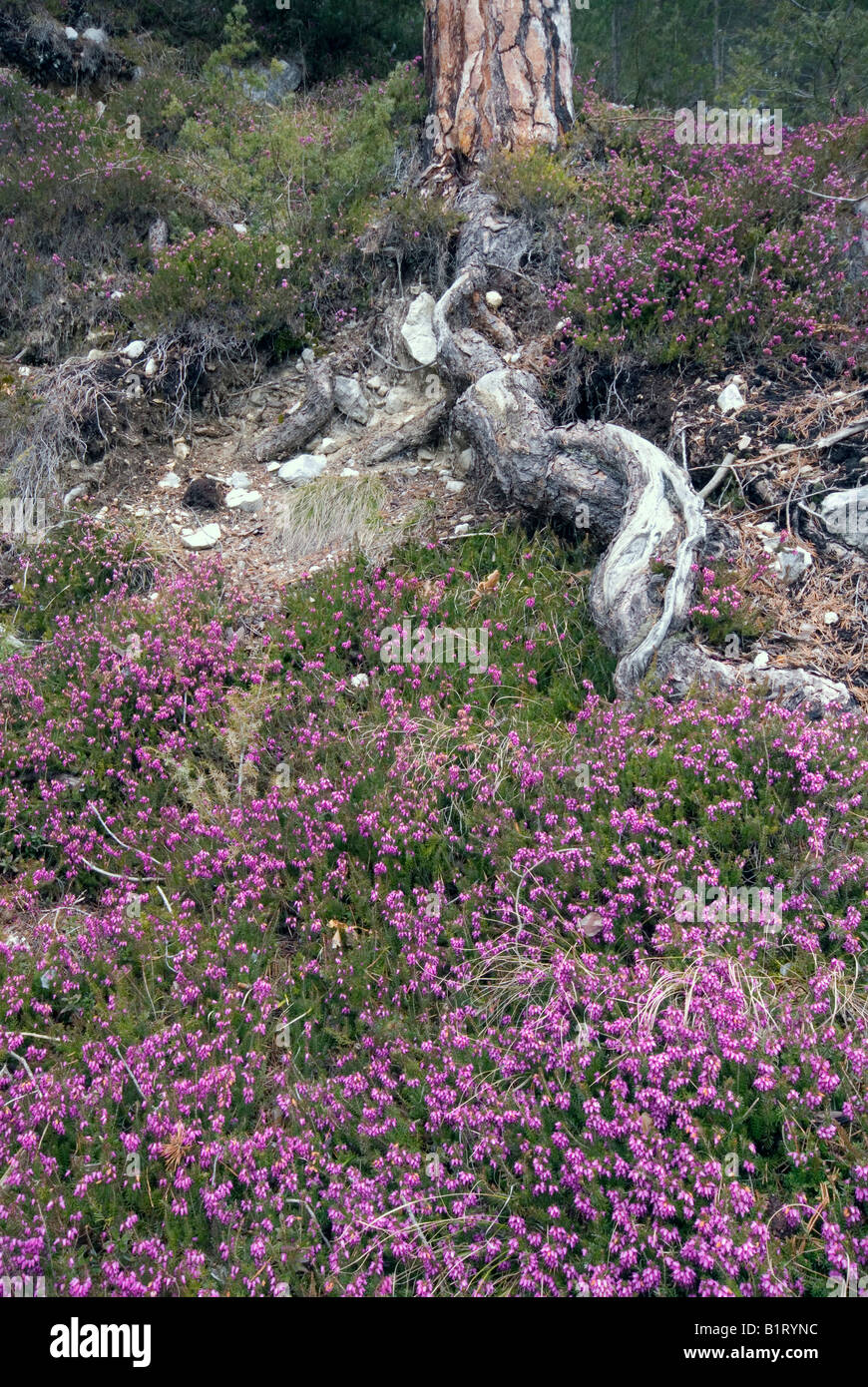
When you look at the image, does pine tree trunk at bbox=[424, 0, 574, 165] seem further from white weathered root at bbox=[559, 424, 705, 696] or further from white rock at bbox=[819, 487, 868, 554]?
white rock at bbox=[819, 487, 868, 554]

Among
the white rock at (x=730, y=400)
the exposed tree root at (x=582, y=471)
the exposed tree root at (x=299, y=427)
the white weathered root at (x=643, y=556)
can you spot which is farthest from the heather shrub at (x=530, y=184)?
the white weathered root at (x=643, y=556)

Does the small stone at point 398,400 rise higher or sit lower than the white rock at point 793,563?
higher

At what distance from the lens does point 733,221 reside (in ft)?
23.2

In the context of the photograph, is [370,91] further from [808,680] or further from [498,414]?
[808,680]

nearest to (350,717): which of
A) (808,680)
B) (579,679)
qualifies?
(579,679)

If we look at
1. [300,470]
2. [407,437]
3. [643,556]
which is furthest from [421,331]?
[643,556]

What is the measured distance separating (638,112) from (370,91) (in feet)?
8.74

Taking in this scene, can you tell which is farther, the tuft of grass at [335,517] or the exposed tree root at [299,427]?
the exposed tree root at [299,427]

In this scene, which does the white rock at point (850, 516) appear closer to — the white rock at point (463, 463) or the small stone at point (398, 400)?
the white rock at point (463, 463)

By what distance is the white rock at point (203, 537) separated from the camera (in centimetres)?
693

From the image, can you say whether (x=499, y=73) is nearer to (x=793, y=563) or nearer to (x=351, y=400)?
(x=351, y=400)

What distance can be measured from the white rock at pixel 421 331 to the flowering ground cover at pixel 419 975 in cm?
287

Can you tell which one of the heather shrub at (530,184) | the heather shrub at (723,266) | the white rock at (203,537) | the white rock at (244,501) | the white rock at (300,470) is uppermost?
the heather shrub at (530,184)

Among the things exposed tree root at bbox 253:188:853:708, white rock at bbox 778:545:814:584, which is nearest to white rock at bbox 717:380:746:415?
exposed tree root at bbox 253:188:853:708
